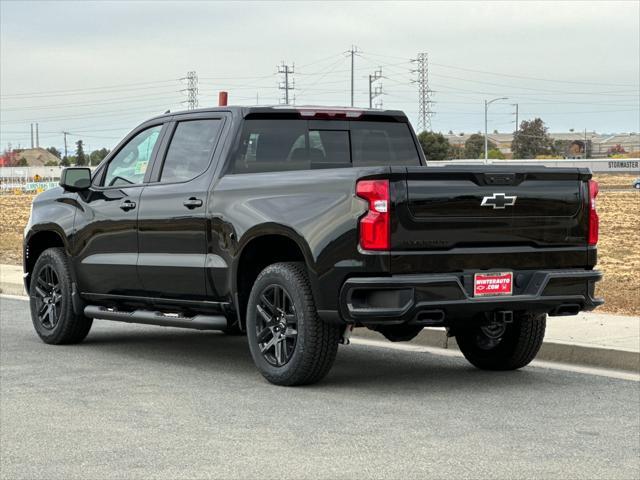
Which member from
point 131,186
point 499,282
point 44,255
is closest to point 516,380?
point 499,282

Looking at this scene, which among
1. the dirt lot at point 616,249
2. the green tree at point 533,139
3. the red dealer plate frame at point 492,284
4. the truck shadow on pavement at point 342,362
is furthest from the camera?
the green tree at point 533,139

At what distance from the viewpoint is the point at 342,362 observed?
34.6 feet

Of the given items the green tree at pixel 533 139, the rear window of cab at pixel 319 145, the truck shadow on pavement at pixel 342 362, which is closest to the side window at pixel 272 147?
the rear window of cab at pixel 319 145

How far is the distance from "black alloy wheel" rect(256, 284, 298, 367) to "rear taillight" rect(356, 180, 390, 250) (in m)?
0.93

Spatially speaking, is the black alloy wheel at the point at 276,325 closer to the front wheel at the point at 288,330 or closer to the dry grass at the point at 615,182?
the front wheel at the point at 288,330

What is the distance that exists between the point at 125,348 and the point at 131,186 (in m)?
1.72

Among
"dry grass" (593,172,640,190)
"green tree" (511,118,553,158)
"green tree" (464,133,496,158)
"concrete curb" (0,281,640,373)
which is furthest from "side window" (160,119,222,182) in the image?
"green tree" (511,118,553,158)

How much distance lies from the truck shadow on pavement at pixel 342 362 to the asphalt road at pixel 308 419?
0.03 m

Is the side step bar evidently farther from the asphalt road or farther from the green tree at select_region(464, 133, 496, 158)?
the green tree at select_region(464, 133, 496, 158)

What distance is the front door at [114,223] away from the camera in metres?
10.6

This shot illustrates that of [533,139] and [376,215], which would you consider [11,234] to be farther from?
[533,139]

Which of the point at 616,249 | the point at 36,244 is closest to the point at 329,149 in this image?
the point at 36,244

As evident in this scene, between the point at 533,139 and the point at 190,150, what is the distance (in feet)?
531

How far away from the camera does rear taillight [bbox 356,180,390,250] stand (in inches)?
327
